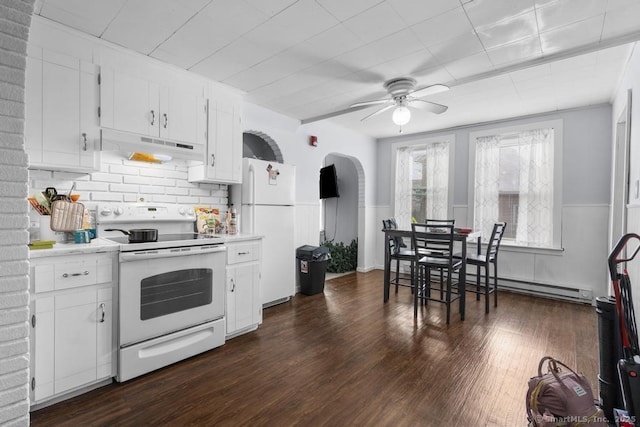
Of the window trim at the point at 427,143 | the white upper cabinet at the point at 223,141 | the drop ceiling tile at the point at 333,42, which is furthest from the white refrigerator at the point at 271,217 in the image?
the window trim at the point at 427,143

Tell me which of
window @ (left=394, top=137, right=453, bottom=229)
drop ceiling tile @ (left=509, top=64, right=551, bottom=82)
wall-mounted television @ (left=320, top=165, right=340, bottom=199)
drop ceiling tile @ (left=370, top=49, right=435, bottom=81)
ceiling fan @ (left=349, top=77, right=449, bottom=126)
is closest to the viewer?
drop ceiling tile @ (left=370, top=49, right=435, bottom=81)

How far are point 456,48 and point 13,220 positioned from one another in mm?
2958

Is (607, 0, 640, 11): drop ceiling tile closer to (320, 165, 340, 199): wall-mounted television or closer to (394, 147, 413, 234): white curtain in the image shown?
(394, 147, 413, 234): white curtain

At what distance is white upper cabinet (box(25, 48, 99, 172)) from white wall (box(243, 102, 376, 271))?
169 centimetres

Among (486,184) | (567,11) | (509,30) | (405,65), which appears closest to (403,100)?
(405,65)

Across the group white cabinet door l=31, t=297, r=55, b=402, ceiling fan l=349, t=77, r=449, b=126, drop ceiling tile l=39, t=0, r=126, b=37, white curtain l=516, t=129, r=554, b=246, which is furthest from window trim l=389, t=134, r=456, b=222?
white cabinet door l=31, t=297, r=55, b=402

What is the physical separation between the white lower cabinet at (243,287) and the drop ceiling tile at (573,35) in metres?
2.90

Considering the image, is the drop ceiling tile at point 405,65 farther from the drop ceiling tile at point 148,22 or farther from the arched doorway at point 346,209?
the arched doorway at point 346,209

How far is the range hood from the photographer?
2393 millimetres

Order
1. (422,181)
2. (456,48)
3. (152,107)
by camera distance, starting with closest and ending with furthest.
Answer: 1. (456,48)
2. (152,107)
3. (422,181)

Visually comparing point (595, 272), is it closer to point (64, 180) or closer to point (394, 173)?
point (394, 173)

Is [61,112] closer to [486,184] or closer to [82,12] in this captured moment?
[82,12]

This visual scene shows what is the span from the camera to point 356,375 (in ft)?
7.37

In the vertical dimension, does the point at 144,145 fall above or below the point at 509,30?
below
